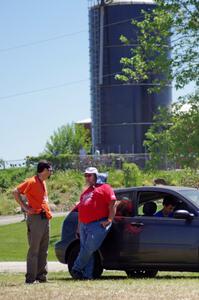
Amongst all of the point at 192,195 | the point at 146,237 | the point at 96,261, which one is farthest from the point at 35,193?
the point at 192,195

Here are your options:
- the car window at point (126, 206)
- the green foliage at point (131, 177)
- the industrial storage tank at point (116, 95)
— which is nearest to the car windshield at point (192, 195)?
the car window at point (126, 206)

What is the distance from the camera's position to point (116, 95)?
251 feet

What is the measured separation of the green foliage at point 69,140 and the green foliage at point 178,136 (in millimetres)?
79349

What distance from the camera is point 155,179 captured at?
4491 cm

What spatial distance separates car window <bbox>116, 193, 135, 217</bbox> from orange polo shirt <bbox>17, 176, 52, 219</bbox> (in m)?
1.65

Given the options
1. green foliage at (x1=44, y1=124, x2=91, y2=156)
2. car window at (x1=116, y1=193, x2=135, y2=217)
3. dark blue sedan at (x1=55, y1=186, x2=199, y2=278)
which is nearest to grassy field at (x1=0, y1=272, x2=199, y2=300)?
dark blue sedan at (x1=55, y1=186, x2=199, y2=278)

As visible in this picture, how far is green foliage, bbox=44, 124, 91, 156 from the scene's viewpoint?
351 feet

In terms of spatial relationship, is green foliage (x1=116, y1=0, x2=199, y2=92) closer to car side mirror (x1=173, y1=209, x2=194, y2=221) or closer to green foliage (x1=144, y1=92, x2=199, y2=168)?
green foliage (x1=144, y1=92, x2=199, y2=168)

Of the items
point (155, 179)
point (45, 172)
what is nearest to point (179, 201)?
point (45, 172)

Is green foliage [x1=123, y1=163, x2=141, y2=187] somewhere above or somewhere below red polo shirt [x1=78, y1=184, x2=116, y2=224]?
below

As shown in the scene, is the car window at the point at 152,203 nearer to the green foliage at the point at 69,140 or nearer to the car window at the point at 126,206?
the car window at the point at 126,206

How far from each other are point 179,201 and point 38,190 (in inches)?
96.6

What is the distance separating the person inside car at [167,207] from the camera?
13.4m

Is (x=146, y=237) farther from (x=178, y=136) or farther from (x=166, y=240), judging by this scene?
(x=178, y=136)
